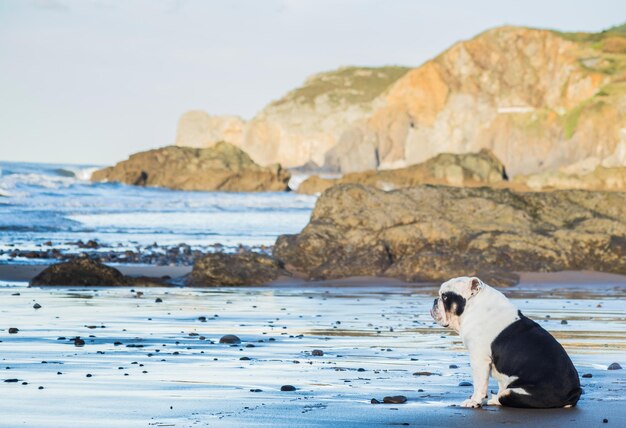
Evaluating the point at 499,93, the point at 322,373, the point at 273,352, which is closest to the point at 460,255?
the point at 273,352

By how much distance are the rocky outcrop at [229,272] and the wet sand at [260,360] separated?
2.49 metres

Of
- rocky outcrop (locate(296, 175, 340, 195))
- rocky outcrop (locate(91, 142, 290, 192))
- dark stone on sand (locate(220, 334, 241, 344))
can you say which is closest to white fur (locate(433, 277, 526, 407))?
dark stone on sand (locate(220, 334, 241, 344))

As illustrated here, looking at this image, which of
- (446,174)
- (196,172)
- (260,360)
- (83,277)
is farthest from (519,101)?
(260,360)

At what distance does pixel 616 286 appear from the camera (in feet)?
69.6

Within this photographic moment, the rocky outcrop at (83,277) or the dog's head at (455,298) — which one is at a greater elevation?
the dog's head at (455,298)

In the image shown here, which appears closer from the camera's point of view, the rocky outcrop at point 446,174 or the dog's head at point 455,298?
the dog's head at point 455,298

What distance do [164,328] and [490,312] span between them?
19.7 feet

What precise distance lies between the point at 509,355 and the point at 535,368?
20 centimetres

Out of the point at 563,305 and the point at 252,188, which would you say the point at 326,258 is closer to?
Answer: the point at 563,305

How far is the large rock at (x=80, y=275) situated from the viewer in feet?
66.4

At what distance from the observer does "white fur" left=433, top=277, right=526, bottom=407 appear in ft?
27.0

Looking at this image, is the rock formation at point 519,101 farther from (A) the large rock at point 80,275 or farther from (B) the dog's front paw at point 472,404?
(B) the dog's front paw at point 472,404

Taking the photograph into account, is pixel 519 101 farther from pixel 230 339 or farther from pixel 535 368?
pixel 535 368

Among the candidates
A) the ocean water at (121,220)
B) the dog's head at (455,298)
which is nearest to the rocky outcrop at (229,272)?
the ocean water at (121,220)
